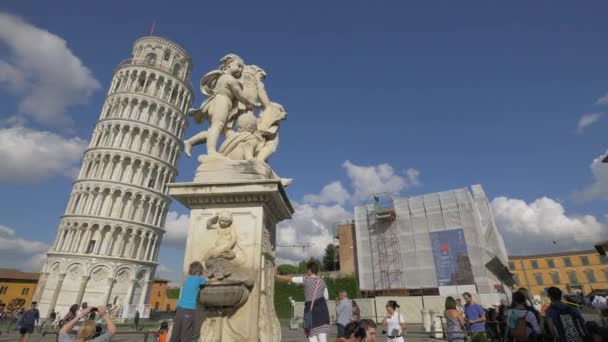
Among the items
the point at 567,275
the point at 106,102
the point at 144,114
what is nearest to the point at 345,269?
the point at 144,114

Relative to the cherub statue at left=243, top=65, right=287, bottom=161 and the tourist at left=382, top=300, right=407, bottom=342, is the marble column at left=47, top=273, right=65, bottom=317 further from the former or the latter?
the cherub statue at left=243, top=65, right=287, bottom=161

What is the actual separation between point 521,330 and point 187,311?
4.86 metres

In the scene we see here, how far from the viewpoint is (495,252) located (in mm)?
32344

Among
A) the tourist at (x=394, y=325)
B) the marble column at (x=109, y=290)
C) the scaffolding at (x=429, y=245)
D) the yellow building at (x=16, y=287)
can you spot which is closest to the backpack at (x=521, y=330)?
the tourist at (x=394, y=325)

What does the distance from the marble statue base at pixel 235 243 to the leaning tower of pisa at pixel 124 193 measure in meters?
43.1

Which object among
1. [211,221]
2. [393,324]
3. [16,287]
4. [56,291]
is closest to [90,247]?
[56,291]

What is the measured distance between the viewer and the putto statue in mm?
4762

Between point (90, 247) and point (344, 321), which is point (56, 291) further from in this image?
point (344, 321)

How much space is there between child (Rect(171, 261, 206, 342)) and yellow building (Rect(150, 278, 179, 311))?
7984 cm

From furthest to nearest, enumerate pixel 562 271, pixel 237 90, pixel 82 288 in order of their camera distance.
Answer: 1. pixel 562 271
2. pixel 82 288
3. pixel 237 90

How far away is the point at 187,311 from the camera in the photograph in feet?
10.6

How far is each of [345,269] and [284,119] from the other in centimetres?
3903

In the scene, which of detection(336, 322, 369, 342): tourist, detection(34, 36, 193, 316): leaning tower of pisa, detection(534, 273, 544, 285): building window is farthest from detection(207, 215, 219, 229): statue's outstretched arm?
detection(534, 273, 544, 285): building window

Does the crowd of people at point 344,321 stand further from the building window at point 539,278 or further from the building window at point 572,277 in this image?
the building window at point 572,277
